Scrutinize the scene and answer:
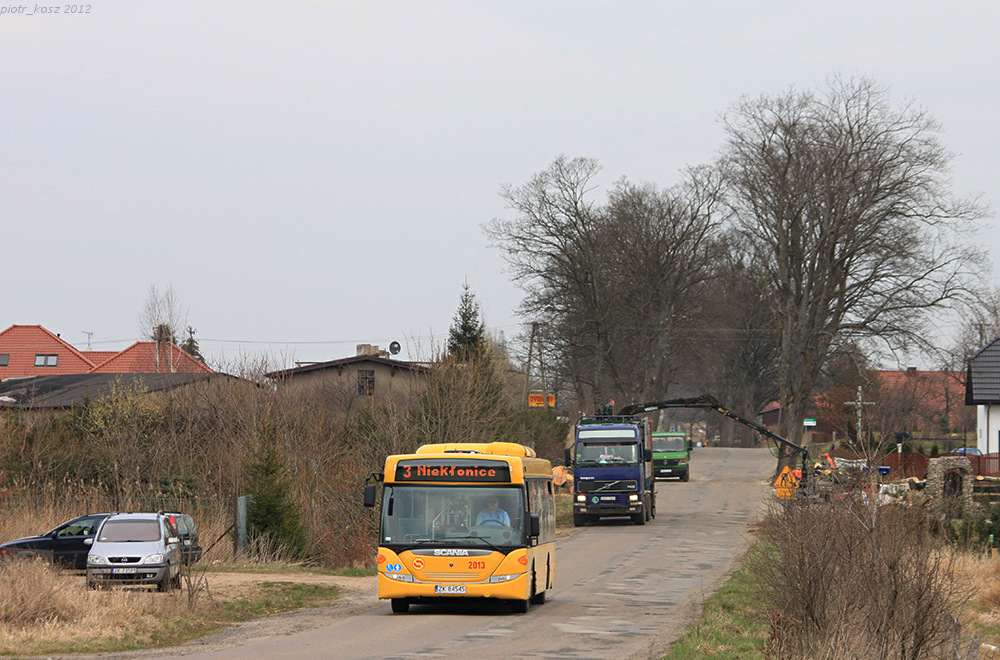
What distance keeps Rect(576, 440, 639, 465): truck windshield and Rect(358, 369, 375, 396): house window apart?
86.3 ft

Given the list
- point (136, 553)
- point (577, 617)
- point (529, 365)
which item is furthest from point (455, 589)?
point (529, 365)

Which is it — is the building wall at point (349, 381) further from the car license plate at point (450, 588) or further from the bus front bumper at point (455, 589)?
the car license plate at point (450, 588)

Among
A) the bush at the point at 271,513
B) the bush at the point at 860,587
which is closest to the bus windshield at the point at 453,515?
the bush at the point at 860,587

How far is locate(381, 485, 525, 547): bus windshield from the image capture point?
17.7m

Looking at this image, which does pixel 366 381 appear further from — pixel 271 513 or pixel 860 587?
pixel 860 587

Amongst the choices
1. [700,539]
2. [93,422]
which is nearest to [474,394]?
[700,539]

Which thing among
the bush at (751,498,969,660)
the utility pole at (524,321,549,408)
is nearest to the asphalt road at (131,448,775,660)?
the bush at (751,498,969,660)

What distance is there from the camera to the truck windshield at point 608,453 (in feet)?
128

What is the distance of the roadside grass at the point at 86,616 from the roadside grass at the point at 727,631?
21.8 feet

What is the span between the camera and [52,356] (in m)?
86.6

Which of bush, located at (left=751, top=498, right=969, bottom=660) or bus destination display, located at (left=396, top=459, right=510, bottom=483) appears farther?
bus destination display, located at (left=396, top=459, right=510, bottom=483)

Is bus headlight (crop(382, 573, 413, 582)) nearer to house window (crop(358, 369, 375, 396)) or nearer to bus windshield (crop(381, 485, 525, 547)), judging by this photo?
bus windshield (crop(381, 485, 525, 547))

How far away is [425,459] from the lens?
18266 millimetres

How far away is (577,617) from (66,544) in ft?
47.0
